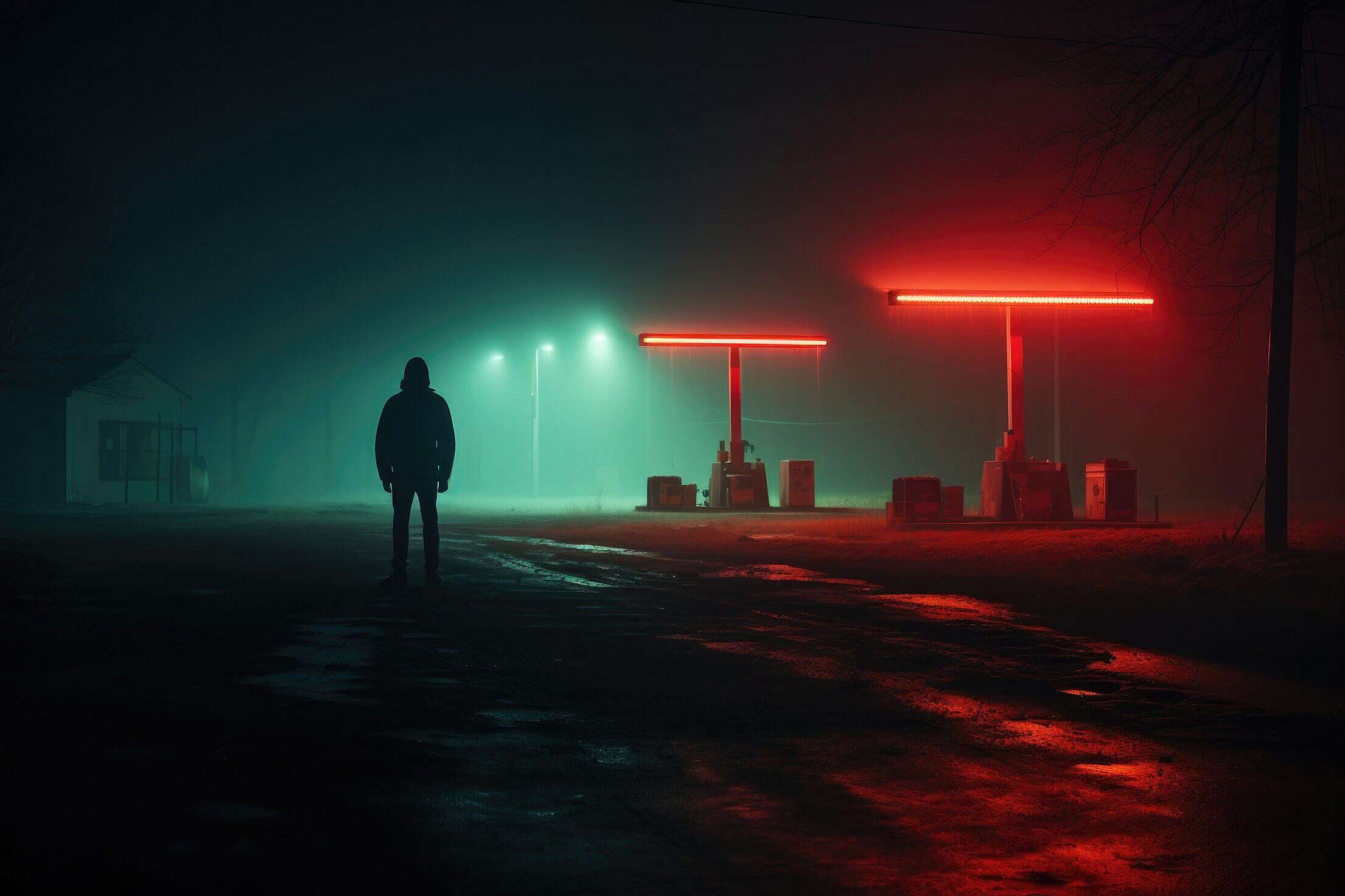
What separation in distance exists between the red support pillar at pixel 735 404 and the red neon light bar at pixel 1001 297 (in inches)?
393

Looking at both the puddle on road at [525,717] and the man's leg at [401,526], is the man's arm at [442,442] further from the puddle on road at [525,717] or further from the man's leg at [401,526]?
the puddle on road at [525,717]

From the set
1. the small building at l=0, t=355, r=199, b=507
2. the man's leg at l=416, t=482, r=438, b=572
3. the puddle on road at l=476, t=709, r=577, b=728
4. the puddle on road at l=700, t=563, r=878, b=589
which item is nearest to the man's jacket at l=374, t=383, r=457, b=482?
the man's leg at l=416, t=482, r=438, b=572

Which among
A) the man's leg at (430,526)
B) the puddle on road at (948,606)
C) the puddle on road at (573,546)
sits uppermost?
the man's leg at (430,526)

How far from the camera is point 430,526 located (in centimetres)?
1308

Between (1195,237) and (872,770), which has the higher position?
(1195,237)

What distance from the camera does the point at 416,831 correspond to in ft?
14.1

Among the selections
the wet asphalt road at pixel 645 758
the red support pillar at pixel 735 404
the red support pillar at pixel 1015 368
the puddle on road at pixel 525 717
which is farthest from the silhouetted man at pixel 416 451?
the red support pillar at pixel 735 404

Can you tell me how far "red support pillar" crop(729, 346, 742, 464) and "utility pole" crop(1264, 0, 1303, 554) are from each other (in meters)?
20.0

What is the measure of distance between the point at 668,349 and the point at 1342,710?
91.0 feet

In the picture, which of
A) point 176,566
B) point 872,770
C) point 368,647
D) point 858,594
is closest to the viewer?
point 872,770

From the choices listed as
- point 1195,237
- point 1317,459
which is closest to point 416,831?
point 1195,237

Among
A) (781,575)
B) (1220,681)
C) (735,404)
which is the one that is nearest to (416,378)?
(781,575)

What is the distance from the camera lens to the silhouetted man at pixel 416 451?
42.5 ft

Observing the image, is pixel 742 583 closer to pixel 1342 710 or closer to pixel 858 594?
pixel 858 594
